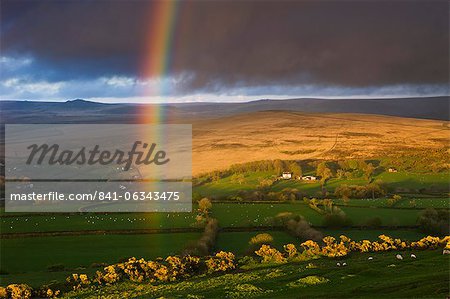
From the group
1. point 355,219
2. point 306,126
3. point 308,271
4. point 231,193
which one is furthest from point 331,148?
point 308,271

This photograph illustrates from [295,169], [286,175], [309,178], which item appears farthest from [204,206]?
[295,169]

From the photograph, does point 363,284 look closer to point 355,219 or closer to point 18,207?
point 355,219

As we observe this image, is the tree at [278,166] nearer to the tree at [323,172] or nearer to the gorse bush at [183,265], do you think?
the tree at [323,172]

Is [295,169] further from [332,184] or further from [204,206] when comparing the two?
[204,206]

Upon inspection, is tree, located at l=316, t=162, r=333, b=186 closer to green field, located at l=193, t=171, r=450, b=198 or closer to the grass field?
green field, located at l=193, t=171, r=450, b=198

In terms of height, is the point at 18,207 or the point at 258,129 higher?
the point at 258,129

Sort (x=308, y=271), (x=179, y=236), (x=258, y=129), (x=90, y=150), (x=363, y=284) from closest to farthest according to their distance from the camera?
(x=363, y=284) < (x=308, y=271) < (x=179, y=236) < (x=90, y=150) < (x=258, y=129)
